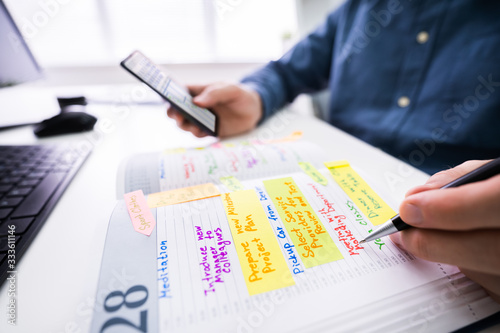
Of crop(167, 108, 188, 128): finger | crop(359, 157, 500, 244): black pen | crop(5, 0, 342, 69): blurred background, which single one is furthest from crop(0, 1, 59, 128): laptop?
crop(359, 157, 500, 244): black pen

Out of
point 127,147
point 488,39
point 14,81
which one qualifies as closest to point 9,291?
point 127,147

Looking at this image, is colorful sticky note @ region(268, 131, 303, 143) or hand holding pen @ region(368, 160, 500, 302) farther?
colorful sticky note @ region(268, 131, 303, 143)

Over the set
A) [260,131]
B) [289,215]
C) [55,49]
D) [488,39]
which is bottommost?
[289,215]

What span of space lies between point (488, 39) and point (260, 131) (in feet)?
1.37

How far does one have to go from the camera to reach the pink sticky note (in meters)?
0.25

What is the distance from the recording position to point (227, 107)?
21.0 inches

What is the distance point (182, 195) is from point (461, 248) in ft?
0.84

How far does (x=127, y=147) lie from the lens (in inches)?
19.2

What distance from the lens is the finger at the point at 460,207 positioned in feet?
0.54

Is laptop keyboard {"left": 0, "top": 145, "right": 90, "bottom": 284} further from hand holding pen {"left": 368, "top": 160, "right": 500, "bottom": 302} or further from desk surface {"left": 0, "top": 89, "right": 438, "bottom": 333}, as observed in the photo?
hand holding pen {"left": 368, "top": 160, "right": 500, "bottom": 302}

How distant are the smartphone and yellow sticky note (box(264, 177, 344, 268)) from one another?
0.20m

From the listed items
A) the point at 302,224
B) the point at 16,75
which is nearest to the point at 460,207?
the point at 302,224

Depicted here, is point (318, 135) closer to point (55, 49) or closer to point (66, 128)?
point (66, 128)

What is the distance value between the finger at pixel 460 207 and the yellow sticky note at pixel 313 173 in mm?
126
